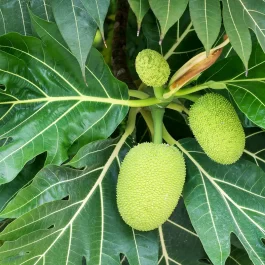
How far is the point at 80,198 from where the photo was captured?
860 millimetres

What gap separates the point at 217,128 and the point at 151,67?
14 centimetres

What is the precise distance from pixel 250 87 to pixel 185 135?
29cm

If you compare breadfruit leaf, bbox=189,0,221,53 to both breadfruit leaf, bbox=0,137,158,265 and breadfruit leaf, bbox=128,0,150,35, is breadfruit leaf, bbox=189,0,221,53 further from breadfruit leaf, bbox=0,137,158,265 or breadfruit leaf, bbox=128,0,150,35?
breadfruit leaf, bbox=0,137,158,265

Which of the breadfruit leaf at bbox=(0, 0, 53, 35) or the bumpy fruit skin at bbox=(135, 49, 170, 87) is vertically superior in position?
the breadfruit leaf at bbox=(0, 0, 53, 35)

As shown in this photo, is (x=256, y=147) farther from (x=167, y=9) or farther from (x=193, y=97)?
(x=167, y=9)

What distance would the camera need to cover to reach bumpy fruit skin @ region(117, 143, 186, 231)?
77cm

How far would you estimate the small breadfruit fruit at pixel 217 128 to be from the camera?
781 mm

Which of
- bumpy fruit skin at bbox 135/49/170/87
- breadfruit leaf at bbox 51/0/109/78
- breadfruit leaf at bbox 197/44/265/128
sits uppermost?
breadfruit leaf at bbox 51/0/109/78

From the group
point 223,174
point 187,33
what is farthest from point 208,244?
point 187,33

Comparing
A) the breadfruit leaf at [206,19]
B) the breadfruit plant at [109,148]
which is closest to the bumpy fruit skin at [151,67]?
the breadfruit plant at [109,148]

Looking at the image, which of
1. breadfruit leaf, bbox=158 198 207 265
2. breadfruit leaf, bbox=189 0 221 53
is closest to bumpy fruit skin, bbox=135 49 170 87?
breadfruit leaf, bbox=189 0 221 53

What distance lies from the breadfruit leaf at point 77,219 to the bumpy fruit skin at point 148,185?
6 centimetres

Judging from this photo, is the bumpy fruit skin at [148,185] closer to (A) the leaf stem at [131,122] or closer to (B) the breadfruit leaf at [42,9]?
(A) the leaf stem at [131,122]

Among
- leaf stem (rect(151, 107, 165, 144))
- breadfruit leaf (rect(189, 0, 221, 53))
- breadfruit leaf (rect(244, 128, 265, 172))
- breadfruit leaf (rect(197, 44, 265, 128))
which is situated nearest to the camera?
breadfruit leaf (rect(189, 0, 221, 53))
